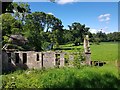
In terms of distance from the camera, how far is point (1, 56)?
86.8 feet

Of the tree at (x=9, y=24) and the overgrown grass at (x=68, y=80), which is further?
the tree at (x=9, y=24)

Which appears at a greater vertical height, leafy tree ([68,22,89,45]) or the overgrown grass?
leafy tree ([68,22,89,45])

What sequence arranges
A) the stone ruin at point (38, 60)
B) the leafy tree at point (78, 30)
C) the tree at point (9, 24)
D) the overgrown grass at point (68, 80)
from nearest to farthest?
the overgrown grass at point (68, 80)
the stone ruin at point (38, 60)
the tree at point (9, 24)
the leafy tree at point (78, 30)

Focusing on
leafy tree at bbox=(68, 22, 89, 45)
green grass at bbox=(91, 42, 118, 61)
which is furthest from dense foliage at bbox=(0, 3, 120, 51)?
green grass at bbox=(91, 42, 118, 61)

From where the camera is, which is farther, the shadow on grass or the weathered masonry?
the weathered masonry

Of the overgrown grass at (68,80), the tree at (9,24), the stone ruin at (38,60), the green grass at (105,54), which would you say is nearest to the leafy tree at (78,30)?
the green grass at (105,54)

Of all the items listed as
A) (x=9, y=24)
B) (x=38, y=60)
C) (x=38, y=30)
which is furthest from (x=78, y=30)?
(x=38, y=60)

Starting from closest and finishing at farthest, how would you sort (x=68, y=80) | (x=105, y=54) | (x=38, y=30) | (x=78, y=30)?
1. (x=68, y=80)
2. (x=105, y=54)
3. (x=38, y=30)
4. (x=78, y=30)

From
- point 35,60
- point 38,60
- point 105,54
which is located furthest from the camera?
point 105,54

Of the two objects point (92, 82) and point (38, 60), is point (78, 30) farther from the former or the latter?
point (92, 82)

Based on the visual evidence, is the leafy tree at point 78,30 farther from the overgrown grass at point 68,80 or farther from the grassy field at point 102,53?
the overgrown grass at point 68,80

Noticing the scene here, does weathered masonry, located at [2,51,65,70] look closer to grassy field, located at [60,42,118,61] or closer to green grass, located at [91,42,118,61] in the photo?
grassy field, located at [60,42,118,61]

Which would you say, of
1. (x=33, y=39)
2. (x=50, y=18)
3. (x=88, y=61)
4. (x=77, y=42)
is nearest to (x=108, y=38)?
(x=77, y=42)

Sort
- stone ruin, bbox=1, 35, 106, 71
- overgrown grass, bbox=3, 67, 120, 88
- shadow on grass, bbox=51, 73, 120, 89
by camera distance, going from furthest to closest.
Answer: stone ruin, bbox=1, 35, 106, 71 → overgrown grass, bbox=3, 67, 120, 88 → shadow on grass, bbox=51, 73, 120, 89
